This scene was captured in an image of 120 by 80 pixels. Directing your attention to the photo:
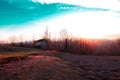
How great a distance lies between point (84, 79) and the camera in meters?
11.5

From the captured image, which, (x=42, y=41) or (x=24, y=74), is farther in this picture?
(x=42, y=41)

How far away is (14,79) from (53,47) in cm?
3638

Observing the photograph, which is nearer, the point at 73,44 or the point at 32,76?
the point at 32,76

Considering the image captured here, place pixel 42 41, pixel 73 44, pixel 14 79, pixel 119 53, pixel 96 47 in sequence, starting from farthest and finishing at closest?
pixel 42 41, pixel 73 44, pixel 96 47, pixel 119 53, pixel 14 79

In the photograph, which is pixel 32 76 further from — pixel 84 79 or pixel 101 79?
pixel 101 79

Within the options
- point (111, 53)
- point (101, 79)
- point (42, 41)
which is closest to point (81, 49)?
point (111, 53)

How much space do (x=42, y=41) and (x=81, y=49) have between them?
51.5 ft

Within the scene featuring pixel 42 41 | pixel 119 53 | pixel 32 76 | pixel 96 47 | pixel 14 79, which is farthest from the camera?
pixel 42 41

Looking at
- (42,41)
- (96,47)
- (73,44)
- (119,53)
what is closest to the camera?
(119,53)

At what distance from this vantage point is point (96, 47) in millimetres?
39250

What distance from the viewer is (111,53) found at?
35906 mm

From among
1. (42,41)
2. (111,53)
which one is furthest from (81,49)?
(42,41)

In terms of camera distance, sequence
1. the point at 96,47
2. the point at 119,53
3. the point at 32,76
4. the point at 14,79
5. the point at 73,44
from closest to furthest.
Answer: the point at 14,79, the point at 32,76, the point at 119,53, the point at 96,47, the point at 73,44

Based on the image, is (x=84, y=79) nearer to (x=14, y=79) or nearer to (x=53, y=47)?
(x=14, y=79)
